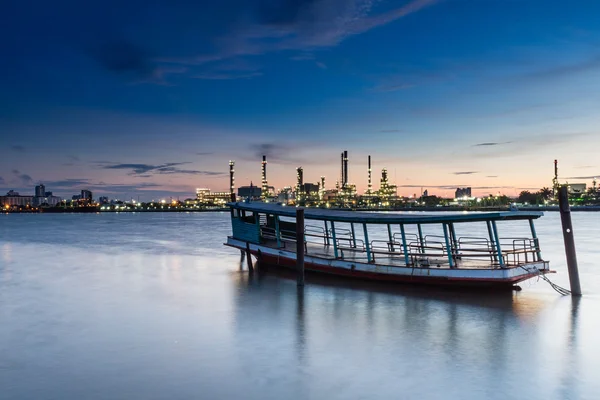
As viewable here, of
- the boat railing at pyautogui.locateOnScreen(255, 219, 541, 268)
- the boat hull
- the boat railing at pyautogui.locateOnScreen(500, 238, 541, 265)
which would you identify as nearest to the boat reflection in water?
the boat hull

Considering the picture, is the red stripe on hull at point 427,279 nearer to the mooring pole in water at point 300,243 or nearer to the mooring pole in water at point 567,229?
the mooring pole in water at point 300,243

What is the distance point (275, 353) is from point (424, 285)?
1093 cm

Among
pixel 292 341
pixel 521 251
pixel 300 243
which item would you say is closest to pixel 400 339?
pixel 292 341

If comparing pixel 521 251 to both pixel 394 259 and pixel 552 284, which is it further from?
pixel 394 259

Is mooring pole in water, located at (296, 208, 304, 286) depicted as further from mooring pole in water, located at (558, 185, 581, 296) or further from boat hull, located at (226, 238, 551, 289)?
mooring pole in water, located at (558, 185, 581, 296)

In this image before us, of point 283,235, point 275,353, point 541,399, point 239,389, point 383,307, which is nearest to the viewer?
point 541,399

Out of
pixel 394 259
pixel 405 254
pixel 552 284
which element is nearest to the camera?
pixel 552 284

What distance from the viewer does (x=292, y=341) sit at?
1535cm

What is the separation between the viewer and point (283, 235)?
1145 inches

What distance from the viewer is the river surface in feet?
38.0

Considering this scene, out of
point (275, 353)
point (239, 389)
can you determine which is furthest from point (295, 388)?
point (275, 353)

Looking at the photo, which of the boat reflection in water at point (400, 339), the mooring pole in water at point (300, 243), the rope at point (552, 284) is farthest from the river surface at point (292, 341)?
the mooring pole in water at point (300, 243)

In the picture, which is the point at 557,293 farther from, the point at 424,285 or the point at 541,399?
the point at 541,399

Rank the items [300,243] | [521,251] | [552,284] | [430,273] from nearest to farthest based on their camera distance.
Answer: [521,251] < [430,273] < [552,284] < [300,243]
